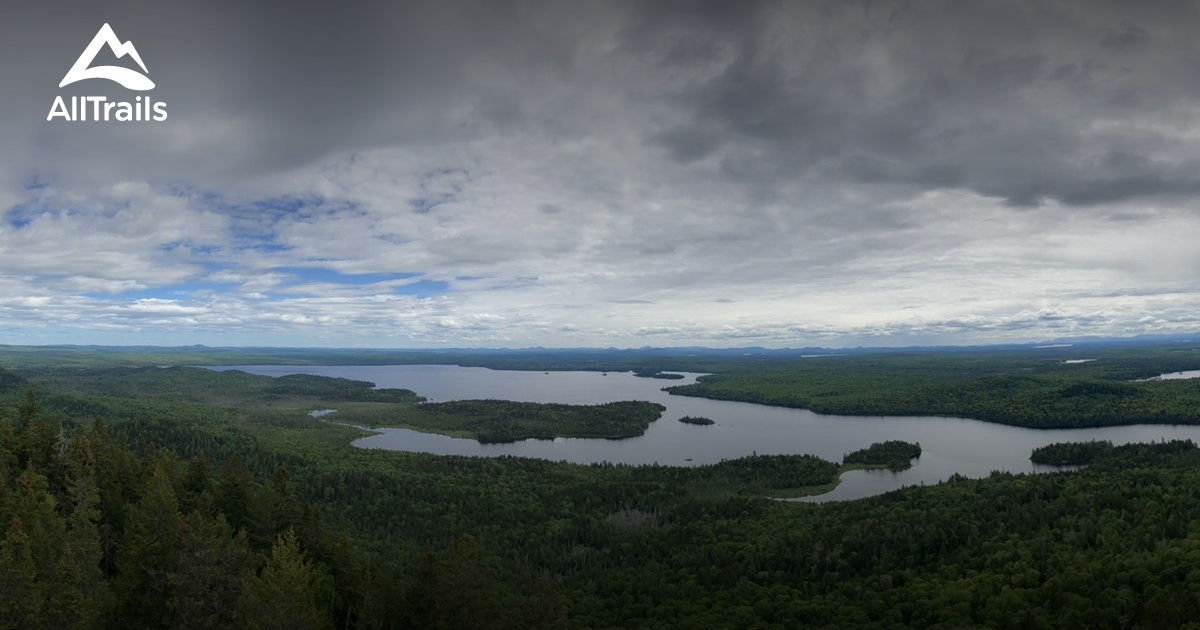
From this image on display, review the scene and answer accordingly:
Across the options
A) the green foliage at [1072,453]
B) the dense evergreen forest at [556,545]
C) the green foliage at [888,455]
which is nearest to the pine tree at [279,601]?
the dense evergreen forest at [556,545]

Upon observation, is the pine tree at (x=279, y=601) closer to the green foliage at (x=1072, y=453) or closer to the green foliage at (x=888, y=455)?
the green foliage at (x=888, y=455)

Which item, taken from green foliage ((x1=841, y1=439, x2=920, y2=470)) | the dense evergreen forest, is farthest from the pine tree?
green foliage ((x1=841, y1=439, x2=920, y2=470))

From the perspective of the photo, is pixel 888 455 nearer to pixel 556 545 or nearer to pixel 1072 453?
pixel 1072 453

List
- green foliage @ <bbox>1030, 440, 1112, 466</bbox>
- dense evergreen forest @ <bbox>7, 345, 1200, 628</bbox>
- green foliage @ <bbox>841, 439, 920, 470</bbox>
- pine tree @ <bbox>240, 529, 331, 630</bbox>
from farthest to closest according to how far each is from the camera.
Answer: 1. green foliage @ <bbox>841, 439, 920, 470</bbox>
2. green foliage @ <bbox>1030, 440, 1112, 466</bbox>
3. dense evergreen forest @ <bbox>7, 345, 1200, 628</bbox>
4. pine tree @ <bbox>240, 529, 331, 630</bbox>

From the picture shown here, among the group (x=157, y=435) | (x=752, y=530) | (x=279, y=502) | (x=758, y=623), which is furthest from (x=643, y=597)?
(x=157, y=435)

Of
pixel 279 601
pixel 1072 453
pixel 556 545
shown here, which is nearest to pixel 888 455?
pixel 1072 453

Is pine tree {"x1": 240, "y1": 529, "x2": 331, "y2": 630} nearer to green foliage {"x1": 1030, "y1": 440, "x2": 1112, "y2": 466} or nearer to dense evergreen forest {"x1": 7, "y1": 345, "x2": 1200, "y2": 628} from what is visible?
dense evergreen forest {"x1": 7, "y1": 345, "x2": 1200, "y2": 628}

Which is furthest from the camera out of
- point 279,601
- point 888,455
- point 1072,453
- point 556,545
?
point 888,455

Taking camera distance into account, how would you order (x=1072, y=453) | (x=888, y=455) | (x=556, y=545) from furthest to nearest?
1. (x=888, y=455)
2. (x=1072, y=453)
3. (x=556, y=545)
